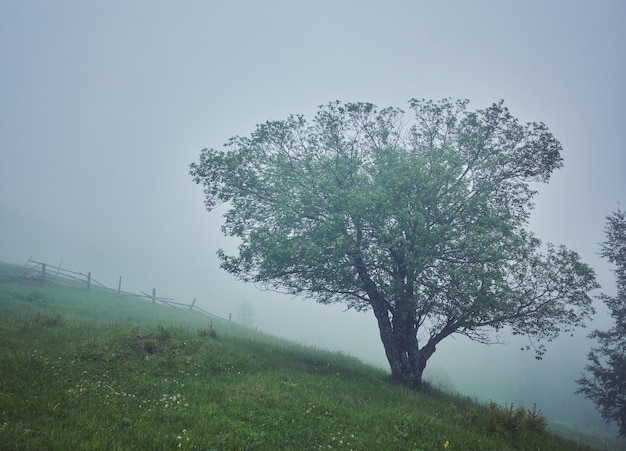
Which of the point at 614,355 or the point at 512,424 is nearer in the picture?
the point at 512,424

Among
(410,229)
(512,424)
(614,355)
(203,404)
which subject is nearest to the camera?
(203,404)

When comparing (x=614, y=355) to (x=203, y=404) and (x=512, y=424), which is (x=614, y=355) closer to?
(x=512, y=424)

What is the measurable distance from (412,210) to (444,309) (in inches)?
184

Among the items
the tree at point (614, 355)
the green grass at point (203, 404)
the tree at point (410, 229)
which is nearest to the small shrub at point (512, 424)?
the green grass at point (203, 404)

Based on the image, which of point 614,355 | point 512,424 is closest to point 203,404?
point 512,424

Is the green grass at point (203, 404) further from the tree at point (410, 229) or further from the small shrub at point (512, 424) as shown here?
the tree at point (410, 229)

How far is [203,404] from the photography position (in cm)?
905

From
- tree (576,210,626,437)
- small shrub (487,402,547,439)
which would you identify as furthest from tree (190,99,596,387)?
tree (576,210,626,437)

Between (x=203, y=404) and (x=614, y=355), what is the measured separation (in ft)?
88.1

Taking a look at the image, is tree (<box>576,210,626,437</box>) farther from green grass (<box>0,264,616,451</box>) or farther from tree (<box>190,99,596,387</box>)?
green grass (<box>0,264,616,451</box>)

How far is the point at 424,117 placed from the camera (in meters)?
18.7

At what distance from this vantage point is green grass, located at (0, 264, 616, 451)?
290 inches

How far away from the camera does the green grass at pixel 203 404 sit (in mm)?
7359

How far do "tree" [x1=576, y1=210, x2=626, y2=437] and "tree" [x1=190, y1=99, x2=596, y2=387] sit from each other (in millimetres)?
10104
